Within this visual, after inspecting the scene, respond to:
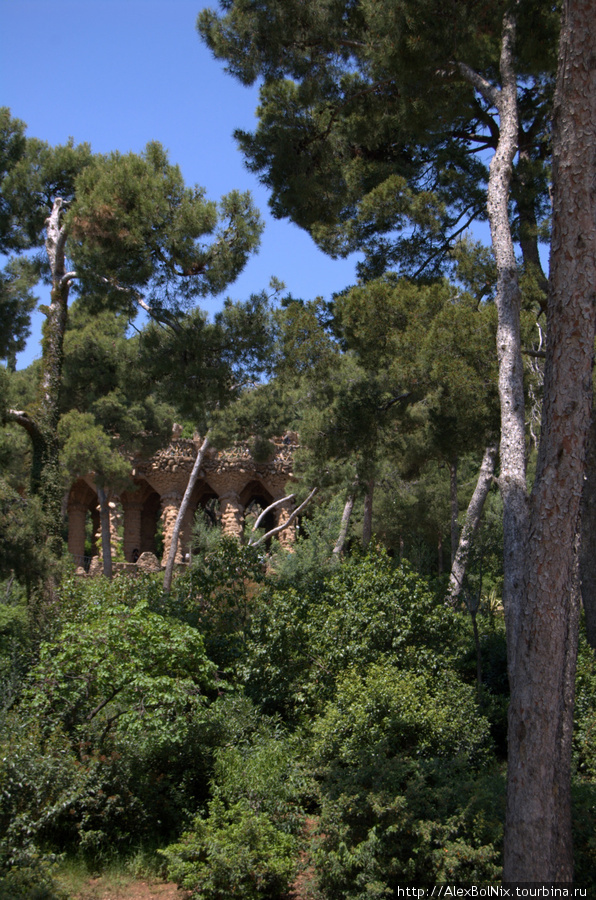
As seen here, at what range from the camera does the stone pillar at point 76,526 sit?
22.9m

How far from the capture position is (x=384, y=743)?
19.8 feet

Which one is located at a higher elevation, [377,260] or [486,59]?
[486,59]

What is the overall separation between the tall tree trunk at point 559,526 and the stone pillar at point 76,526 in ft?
65.7

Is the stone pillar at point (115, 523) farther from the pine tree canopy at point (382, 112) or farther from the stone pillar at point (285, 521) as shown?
the pine tree canopy at point (382, 112)

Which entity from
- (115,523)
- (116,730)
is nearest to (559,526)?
(116,730)

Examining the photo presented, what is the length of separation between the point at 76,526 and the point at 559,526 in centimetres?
2094

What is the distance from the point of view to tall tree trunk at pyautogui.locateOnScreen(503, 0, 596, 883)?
14.5 feet

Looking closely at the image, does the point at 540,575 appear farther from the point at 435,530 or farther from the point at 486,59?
the point at 435,530

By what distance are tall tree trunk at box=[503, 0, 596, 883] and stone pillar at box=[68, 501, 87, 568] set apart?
20018 mm

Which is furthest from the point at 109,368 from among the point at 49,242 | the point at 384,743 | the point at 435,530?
the point at 384,743

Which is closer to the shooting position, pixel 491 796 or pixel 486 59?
pixel 491 796

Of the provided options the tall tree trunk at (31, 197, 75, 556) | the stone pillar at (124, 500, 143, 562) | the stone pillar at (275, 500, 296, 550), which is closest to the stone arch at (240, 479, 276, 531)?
the stone pillar at (275, 500, 296, 550)

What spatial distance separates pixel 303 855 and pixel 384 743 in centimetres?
116

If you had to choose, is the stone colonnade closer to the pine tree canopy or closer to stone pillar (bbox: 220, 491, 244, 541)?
stone pillar (bbox: 220, 491, 244, 541)
